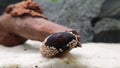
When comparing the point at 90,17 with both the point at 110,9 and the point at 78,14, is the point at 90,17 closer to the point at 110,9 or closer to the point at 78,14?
the point at 78,14

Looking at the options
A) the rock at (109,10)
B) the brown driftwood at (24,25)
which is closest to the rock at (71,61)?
the brown driftwood at (24,25)

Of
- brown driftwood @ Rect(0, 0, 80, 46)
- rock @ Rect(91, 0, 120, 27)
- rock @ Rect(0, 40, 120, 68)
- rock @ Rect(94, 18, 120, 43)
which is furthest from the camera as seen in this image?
rock @ Rect(91, 0, 120, 27)

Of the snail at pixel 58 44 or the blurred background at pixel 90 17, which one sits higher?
the blurred background at pixel 90 17

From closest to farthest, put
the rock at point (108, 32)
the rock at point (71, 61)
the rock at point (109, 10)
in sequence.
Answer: the rock at point (71, 61) < the rock at point (108, 32) < the rock at point (109, 10)

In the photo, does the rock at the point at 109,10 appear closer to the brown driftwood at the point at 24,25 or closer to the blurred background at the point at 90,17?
the blurred background at the point at 90,17

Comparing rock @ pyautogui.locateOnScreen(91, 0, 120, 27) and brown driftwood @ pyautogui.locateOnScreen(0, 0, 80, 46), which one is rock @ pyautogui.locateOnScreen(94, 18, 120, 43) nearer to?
rock @ pyautogui.locateOnScreen(91, 0, 120, 27)

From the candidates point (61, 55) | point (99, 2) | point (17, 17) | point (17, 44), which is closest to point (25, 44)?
point (17, 44)

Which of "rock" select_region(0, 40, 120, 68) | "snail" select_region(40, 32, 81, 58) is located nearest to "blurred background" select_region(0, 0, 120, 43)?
"rock" select_region(0, 40, 120, 68)

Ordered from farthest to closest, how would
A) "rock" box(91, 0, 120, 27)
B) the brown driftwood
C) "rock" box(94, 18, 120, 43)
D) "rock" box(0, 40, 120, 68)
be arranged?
"rock" box(91, 0, 120, 27) → "rock" box(94, 18, 120, 43) → the brown driftwood → "rock" box(0, 40, 120, 68)

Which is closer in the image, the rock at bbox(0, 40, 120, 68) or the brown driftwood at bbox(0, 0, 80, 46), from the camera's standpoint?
the rock at bbox(0, 40, 120, 68)
